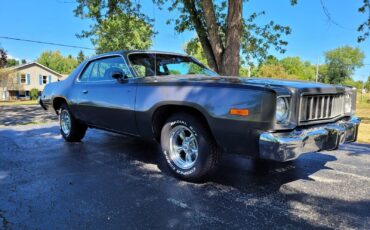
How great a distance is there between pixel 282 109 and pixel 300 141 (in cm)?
36

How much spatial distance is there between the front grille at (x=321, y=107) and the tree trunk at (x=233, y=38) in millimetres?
5129

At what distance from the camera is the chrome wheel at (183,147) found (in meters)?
3.99

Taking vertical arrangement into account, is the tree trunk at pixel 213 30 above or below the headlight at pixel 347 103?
above

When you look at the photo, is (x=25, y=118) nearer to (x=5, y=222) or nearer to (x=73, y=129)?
(x=73, y=129)

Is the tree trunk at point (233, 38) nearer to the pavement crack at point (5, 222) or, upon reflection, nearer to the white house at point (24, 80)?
the pavement crack at point (5, 222)

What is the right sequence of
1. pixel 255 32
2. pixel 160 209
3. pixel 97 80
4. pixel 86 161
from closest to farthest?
pixel 160 209
pixel 86 161
pixel 97 80
pixel 255 32

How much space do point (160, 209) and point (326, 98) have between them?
2367 mm

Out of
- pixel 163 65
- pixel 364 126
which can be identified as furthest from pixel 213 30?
pixel 364 126

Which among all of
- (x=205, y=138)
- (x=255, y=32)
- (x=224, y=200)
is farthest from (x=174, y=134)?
(x=255, y=32)

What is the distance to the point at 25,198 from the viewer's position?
3377 mm

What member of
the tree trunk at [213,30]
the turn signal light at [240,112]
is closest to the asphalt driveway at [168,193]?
the turn signal light at [240,112]

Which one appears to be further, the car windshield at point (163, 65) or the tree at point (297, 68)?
the tree at point (297, 68)

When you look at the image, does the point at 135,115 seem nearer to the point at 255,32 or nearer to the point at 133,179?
the point at 133,179

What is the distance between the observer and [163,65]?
5.22 m
